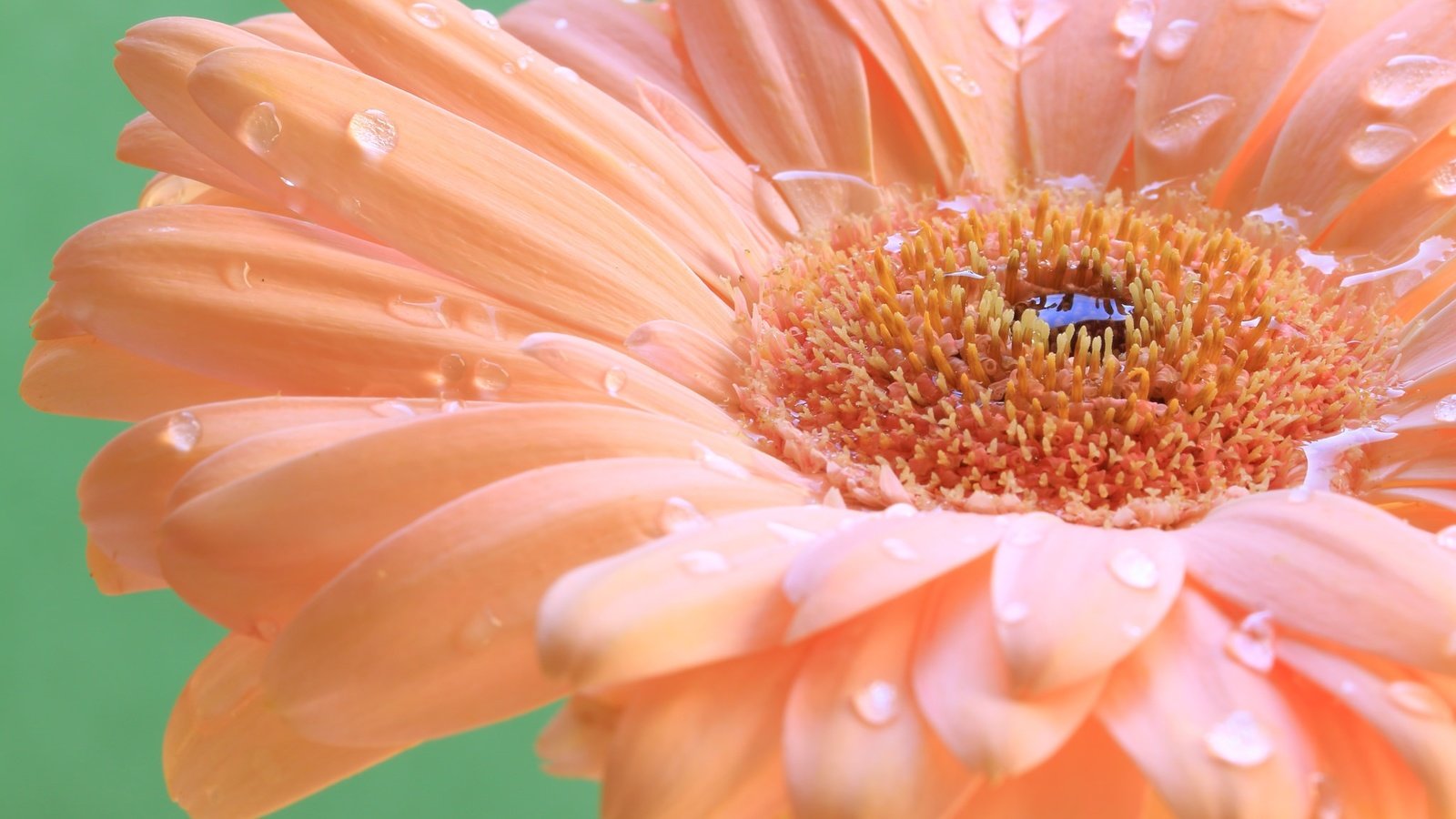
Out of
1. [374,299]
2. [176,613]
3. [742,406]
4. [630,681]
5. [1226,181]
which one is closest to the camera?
[630,681]

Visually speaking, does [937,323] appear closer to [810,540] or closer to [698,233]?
[698,233]

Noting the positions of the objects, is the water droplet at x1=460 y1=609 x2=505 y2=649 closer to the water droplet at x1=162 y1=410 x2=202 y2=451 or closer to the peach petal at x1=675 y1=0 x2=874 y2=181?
the water droplet at x1=162 y1=410 x2=202 y2=451

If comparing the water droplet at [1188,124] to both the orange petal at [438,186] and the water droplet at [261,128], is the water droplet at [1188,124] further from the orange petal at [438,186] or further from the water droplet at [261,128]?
the water droplet at [261,128]

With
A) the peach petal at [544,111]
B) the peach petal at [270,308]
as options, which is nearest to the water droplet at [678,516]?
the peach petal at [270,308]

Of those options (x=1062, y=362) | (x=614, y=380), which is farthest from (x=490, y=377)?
(x=1062, y=362)

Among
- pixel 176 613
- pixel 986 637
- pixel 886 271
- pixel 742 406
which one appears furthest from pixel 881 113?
pixel 176 613

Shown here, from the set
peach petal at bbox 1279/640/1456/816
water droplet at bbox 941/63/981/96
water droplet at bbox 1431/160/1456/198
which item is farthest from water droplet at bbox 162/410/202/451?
water droplet at bbox 1431/160/1456/198
